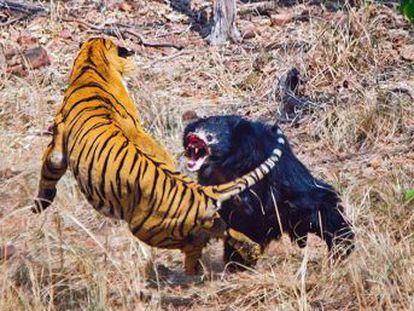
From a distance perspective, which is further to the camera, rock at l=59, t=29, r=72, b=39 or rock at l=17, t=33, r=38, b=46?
rock at l=59, t=29, r=72, b=39

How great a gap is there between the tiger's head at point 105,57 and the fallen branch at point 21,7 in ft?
14.4

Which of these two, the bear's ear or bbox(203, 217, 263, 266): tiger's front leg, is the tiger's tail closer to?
bbox(203, 217, 263, 266): tiger's front leg

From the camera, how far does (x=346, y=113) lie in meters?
7.41

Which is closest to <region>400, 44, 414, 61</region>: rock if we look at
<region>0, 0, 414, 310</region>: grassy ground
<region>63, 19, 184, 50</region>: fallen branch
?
<region>0, 0, 414, 310</region>: grassy ground

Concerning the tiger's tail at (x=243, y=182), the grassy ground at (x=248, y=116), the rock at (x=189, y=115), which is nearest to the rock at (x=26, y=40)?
the grassy ground at (x=248, y=116)

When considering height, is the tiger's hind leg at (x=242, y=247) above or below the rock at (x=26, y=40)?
above

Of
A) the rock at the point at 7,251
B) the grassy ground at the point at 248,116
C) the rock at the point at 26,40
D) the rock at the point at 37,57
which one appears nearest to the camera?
the grassy ground at the point at 248,116

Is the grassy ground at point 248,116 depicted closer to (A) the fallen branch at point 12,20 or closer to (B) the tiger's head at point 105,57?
(A) the fallen branch at point 12,20

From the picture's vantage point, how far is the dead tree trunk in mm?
9188

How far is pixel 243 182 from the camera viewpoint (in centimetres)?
496

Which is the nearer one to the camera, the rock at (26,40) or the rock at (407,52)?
the rock at (407,52)

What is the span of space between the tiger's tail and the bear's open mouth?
0.31m

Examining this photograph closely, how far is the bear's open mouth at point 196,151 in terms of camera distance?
5387 mm

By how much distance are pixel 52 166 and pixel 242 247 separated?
1.03 meters
